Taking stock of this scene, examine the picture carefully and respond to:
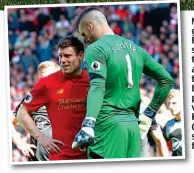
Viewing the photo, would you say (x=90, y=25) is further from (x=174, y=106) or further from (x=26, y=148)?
(x=26, y=148)

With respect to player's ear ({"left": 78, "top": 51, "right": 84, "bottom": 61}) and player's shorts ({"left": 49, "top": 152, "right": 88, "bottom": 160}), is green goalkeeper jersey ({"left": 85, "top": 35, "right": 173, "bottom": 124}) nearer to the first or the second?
player's ear ({"left": 78, "top": 51, "right": 84, "bottom": 61})

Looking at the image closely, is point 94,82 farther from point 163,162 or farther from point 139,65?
point 163,162

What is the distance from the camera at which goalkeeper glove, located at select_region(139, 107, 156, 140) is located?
6434mm

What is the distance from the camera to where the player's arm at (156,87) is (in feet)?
21.2

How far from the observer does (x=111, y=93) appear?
6316mm

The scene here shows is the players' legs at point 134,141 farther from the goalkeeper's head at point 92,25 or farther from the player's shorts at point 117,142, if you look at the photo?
the goalkeeper's head at point 92,25

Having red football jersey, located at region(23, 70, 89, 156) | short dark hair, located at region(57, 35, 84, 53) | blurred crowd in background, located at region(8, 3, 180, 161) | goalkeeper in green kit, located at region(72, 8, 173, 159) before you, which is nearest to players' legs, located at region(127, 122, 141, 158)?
goalkeeper in green kit, located at region(72, 8, 173, 159)

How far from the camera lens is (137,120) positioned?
6.42 meters

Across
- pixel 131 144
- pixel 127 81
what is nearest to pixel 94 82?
pixel 127 81

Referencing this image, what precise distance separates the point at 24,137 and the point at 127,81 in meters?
1.21

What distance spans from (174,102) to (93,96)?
34.9 inches

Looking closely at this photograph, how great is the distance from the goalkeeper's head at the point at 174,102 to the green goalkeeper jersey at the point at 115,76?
19 cm

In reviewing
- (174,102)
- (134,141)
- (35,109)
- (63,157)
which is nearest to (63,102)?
(35,109)

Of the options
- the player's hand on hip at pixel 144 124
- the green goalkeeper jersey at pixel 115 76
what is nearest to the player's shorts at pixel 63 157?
the green goalkeeper jersey at pixel 115 76
